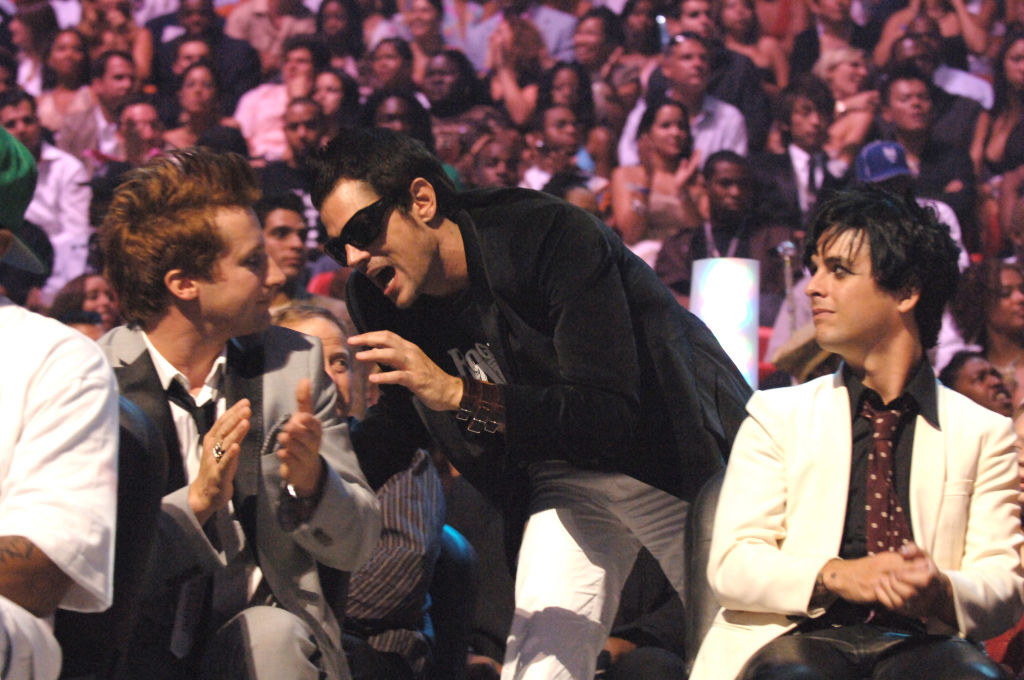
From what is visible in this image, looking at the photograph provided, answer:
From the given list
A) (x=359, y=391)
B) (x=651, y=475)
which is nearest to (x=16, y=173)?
(x=651, y=475)

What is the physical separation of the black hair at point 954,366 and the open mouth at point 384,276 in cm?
356

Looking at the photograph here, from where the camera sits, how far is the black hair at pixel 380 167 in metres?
2.16

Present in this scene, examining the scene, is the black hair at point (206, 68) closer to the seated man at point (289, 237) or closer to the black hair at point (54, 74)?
the black hair at point (54, 74)

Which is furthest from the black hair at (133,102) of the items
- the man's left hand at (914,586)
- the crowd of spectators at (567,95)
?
the man's left hand at (914,586)

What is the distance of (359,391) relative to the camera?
3.26m

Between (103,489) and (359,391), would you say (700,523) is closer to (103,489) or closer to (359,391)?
(103,489)

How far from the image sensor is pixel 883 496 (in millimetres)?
1909

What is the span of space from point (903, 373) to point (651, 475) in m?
0.50

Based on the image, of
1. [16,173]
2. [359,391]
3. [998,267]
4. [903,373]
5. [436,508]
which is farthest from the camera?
[998,267]

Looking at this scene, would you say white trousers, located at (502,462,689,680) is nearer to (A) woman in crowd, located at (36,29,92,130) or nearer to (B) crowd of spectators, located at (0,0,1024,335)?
(B) crowd of spectators, located at (0,0,1024,335)

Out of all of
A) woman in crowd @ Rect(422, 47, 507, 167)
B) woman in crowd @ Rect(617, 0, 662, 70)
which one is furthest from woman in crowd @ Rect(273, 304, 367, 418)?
woman in crowd @ Rect(617, 0, 662, 70)

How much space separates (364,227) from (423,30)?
459cm

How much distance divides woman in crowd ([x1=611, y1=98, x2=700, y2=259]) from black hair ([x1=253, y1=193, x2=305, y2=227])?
5.87 feet

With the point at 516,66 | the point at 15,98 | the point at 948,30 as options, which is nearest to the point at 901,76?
the point at 948,30
